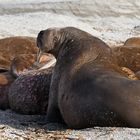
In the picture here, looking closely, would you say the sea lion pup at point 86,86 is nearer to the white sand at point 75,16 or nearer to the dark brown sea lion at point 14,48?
the dark brown sea lion at point 14,48

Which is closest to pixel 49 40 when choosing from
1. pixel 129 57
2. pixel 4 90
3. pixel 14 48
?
pixel 4 90

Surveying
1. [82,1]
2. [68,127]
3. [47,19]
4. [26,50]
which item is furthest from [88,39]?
[82,1]

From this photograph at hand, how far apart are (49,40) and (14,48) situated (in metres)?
4.57

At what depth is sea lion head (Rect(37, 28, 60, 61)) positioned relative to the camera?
674cm

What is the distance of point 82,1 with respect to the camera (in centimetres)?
2239

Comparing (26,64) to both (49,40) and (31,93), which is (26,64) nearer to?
(31,93)

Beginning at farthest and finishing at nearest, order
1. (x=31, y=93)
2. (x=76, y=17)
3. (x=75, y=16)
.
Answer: (x=75, y=16), (x=76, y=17), (x=31, y=93)

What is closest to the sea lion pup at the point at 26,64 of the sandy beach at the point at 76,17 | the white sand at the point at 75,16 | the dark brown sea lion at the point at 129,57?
the dark brown sea lion at the point at 129,57

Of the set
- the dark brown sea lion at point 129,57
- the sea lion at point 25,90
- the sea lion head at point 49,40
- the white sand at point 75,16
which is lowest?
the white sand at point 75,16

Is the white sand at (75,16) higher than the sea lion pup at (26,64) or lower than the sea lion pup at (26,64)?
lower

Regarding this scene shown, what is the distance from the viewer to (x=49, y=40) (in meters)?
6.75

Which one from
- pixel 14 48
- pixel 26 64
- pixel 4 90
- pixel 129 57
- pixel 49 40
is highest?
pixel 49 40

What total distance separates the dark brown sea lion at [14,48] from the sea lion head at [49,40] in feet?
12.4

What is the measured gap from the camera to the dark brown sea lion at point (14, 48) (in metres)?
10.8
